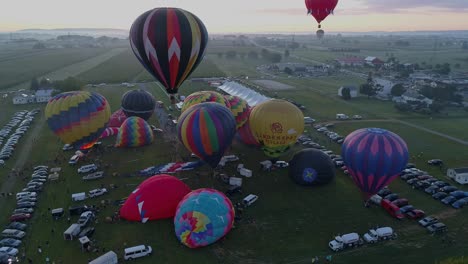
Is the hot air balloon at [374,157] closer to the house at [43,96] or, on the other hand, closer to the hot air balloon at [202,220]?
the hot air balloon at [202,220]

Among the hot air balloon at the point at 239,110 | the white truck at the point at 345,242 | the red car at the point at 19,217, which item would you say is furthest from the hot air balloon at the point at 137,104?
the white truck at the point at 345,242

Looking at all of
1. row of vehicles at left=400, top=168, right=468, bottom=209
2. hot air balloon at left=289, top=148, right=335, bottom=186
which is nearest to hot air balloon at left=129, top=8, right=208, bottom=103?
hot air balloon at left=289, top=148, right=335, bottom=186

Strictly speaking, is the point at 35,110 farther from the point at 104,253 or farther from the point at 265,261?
the point at 265,261

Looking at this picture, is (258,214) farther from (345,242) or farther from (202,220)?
(345,242)

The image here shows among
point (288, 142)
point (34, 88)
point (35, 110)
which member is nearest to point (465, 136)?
point (288, 142)

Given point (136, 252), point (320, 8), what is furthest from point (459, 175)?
point (136, 252)

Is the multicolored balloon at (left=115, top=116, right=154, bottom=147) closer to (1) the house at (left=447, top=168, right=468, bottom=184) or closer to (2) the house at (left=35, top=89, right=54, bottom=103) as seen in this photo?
(2) the house at (left=35, top=89, right=54, bottom=103)
